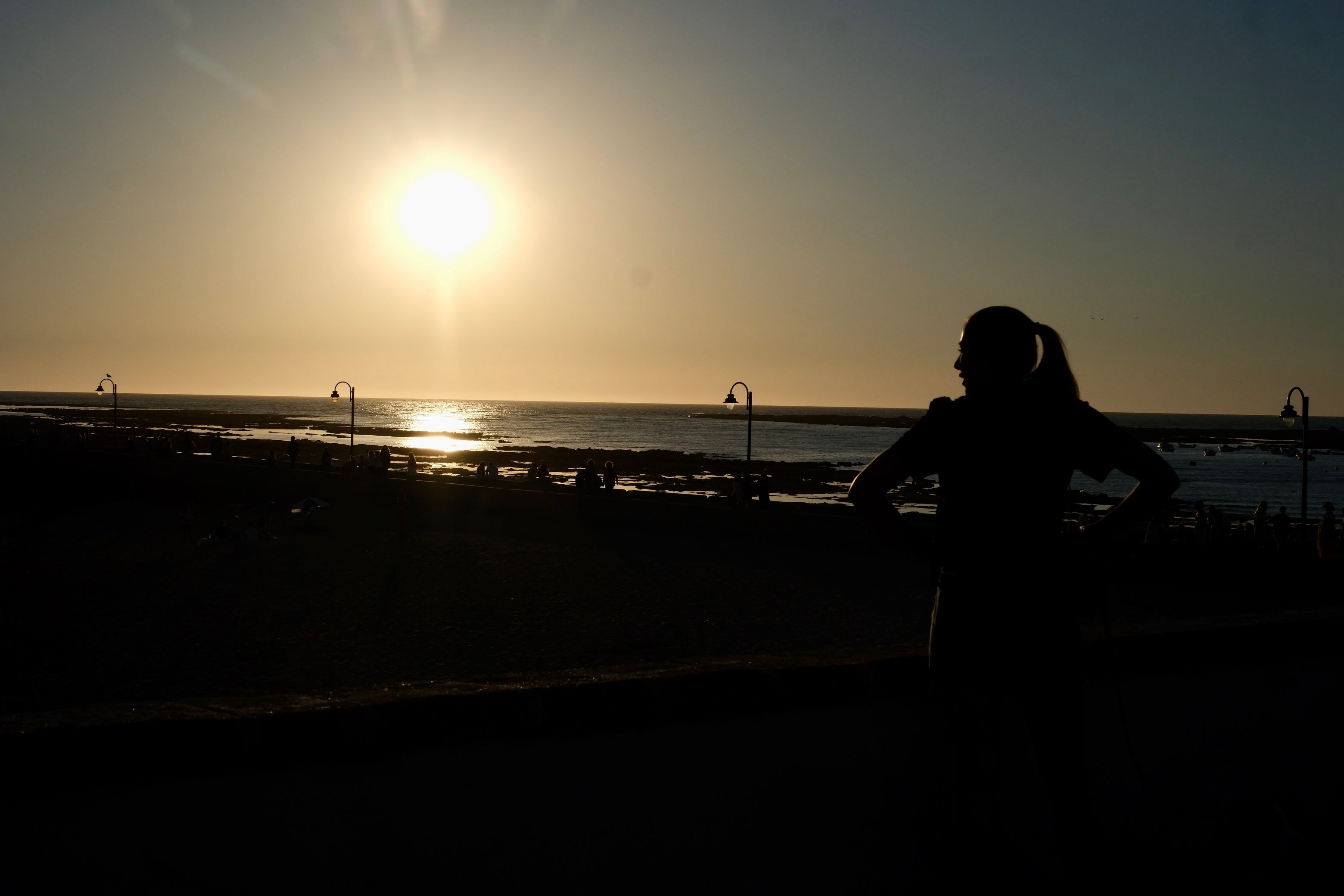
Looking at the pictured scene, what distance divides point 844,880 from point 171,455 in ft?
140

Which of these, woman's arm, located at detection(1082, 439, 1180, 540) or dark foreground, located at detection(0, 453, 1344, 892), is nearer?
woman's arm, located at detection(1082, 439, 1180, 540)

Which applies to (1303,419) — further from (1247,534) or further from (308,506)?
(308,506)

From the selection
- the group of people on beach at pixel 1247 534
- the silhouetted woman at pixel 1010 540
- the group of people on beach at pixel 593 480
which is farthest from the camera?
the group of people on beach at pixel 593 480

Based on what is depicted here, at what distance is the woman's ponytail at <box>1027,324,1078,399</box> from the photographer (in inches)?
94.1

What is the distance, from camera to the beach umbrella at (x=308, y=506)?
77.2 feet

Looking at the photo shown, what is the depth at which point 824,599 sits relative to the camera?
46.8 feet

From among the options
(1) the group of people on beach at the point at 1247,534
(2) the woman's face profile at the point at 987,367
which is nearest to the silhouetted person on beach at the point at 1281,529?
(1) the group of people on beach at the point at 1247,534

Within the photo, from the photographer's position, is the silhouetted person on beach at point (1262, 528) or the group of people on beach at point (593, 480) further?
the group of people on beach at point (593, 480)

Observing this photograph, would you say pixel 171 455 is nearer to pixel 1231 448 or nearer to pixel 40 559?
pixel 40 559

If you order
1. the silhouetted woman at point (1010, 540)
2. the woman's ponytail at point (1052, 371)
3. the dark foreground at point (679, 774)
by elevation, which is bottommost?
the dark foreground at point (679, 774)

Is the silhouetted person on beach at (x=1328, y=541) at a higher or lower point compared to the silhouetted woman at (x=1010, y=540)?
lower

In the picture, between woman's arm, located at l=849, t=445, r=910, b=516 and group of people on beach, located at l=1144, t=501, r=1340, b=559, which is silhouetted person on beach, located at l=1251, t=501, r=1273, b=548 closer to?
group of people on beach, located at l=1144, t=501, r=1340, b=559

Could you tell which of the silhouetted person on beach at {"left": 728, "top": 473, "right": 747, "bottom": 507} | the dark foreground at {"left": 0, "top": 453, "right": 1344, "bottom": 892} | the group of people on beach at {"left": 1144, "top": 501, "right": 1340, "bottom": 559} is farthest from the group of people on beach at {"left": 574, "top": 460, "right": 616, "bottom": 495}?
the dark foreground at {"left": 0, "top": 453, "right": 1344, "bottom": 892}

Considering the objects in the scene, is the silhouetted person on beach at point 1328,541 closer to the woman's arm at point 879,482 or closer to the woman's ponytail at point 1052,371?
the woman's ponytail at point 1052,371
